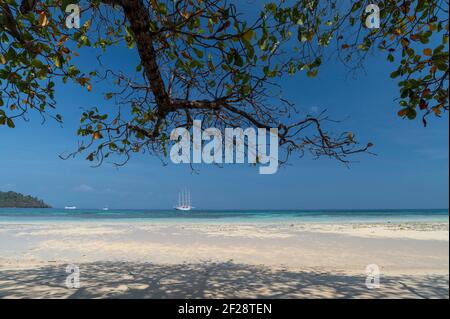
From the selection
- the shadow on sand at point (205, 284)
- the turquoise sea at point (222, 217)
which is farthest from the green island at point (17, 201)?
the shadow on sand at point (205, 284)

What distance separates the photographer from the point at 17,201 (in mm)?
72750

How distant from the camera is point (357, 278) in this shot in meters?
5.54

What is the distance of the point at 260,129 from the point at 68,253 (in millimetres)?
8722

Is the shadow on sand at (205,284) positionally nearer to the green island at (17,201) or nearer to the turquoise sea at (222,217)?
the turquoise sea at (222,217)

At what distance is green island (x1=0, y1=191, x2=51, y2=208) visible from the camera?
6594cm

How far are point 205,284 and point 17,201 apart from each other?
85044 mm

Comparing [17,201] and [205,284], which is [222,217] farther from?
[17,201]

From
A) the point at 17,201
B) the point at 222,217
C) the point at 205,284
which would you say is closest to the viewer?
the point at 205,284

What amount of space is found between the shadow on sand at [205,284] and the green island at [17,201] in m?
74.2

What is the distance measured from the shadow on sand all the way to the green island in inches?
2921

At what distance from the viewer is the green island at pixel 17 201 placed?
65.9 metres

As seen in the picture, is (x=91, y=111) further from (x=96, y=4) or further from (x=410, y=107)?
(x=410, y=107)

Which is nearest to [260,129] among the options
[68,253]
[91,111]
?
Answer: [91,111]

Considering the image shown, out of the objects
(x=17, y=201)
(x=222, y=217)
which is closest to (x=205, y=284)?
(x=222, y=217)
